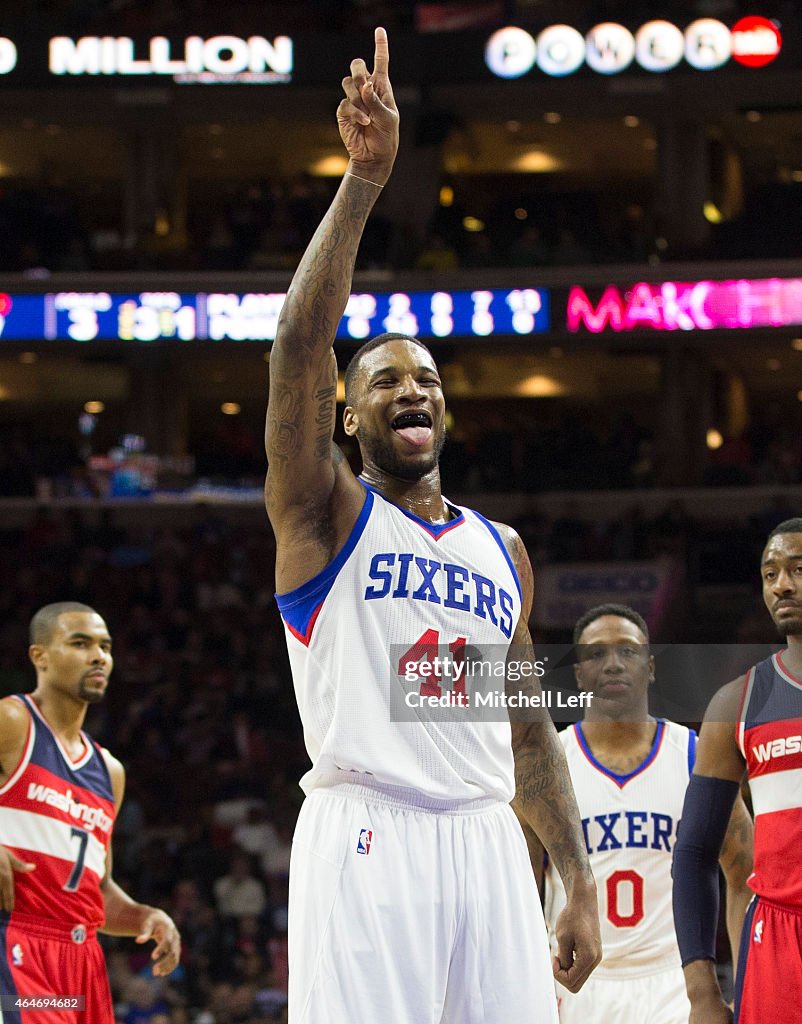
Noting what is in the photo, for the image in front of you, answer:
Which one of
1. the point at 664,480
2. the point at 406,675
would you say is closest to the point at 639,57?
the point at 664,480

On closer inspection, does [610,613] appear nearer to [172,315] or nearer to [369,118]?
[369,118]

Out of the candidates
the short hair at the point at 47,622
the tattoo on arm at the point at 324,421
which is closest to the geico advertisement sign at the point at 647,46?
the short hair at the point at 47,622

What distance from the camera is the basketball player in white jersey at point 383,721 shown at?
3080 mm

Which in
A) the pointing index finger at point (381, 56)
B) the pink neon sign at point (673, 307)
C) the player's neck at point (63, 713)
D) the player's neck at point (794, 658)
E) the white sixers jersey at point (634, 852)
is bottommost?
the white sixers jersey at point (634, 852)

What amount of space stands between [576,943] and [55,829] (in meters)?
2.90

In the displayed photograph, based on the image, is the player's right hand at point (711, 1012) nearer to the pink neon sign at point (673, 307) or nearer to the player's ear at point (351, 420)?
the player's ear at point (351, 420)

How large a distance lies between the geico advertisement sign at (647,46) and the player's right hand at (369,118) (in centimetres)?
1634

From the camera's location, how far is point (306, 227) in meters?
21.0

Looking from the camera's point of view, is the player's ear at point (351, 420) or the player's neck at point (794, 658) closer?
the player's ear at point (351, 420)

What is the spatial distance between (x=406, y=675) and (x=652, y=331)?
14725mm

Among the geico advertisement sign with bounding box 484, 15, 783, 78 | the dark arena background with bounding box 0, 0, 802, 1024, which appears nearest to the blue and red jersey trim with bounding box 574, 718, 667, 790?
the dark arena background with bounding box 0, 0, 802, 1024

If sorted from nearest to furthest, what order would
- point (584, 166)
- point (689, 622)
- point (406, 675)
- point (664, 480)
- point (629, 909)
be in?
point (406, 675) < point (629, 909) < point (689, 622) < point (664, 480) < point (584, 166)

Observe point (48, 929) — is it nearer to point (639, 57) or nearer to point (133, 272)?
point (133, 272)

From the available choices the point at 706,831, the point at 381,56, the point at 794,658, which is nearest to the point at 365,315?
the point at 794,658
